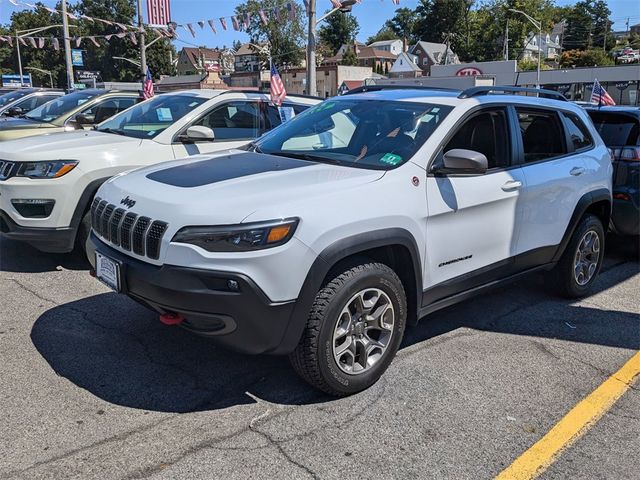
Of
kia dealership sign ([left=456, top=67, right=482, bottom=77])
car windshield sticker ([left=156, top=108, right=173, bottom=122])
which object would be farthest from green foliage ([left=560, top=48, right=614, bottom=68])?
car windshield sticker ([left=156, top=108, right=173, bottom=122])

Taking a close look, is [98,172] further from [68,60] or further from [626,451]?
[68,60]

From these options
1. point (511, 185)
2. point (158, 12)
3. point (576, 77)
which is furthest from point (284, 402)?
point (576, 77)

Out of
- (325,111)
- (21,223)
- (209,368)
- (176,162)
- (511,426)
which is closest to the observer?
(511,426)

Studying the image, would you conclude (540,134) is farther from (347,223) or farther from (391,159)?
(347,223)

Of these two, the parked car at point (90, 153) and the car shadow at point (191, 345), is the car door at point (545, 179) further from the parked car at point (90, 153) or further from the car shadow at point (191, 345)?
the parked car at point (90, 153)

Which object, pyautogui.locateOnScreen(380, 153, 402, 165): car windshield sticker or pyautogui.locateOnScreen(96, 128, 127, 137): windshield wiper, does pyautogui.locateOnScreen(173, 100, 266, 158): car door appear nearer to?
pyautogui.locateOnScreen(96, 128, 127, 137): windshield wiper

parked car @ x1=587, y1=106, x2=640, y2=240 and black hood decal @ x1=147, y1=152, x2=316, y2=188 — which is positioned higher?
black hood decal @ x1=147, y1=152, x2=316, y2=188

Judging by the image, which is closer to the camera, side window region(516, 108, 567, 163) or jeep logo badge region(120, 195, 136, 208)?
jeep logo badge region(120, 195, 136, 208)

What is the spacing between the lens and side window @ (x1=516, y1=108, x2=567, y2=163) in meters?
4.63

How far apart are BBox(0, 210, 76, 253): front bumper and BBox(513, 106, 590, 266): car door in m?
3.95

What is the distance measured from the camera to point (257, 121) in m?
7.02

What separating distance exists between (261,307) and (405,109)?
1.97m

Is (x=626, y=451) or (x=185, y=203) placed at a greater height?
(x=185, y=203)

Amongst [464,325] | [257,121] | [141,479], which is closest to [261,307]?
[141,479]
